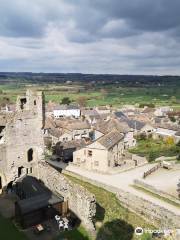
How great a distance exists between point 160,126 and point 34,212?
4732 cm

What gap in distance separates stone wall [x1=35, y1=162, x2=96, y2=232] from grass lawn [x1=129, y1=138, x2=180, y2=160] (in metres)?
21.2

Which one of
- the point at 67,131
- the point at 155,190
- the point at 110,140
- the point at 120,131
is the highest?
the point at 110,140

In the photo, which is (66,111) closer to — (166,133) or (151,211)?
(166,133)

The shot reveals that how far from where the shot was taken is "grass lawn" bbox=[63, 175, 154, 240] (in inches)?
933

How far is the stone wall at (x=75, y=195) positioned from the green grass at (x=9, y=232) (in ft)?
14.8

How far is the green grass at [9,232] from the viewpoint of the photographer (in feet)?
75.7

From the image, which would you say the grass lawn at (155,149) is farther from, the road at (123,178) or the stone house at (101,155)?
the road at (123,178)

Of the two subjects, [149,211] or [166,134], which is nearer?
[149,211]

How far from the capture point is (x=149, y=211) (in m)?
28.3

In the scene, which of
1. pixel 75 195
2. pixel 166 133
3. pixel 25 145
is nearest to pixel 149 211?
pixel 75 195

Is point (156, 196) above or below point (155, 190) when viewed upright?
below

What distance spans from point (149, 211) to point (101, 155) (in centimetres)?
1436

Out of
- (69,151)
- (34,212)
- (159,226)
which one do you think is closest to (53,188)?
(34,212)

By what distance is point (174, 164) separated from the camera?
43.3 meters
